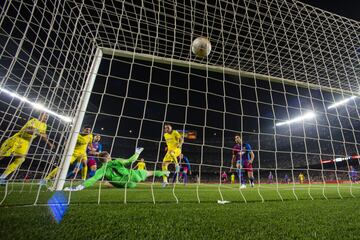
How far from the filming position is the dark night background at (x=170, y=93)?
138 inches

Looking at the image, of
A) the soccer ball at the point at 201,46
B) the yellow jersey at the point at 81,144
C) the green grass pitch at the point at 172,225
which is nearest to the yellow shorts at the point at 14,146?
the yellow jersey at the point at 81,144

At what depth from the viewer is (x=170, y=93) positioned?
1257cm

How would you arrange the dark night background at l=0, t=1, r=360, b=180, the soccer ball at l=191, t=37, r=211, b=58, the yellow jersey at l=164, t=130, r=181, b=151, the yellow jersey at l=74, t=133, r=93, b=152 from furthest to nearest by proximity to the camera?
the yellow jersey at l=164, t=130, r=181, b=151, the yellow jersey at l=74, t=133, r=93, b=152, the soccer ball at l=191, t=37, r=211, b=58, the dark night background at l=0, t=1, r=360, b=180

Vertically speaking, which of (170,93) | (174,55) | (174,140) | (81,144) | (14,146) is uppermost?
(170,93)

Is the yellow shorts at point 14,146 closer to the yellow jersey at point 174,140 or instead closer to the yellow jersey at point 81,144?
the yellow jersey at point 81,144

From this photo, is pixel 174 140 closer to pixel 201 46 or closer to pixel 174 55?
pixel 174 55

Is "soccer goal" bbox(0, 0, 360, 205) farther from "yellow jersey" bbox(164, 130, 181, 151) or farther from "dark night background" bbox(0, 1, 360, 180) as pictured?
"yellow jersey" bbox(164, 130, 181, 151)

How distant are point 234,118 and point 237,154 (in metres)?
13.4

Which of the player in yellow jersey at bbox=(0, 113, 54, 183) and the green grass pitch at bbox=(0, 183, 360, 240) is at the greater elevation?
the player in yellow jersey at bbox=(0, 113, 54, 183)

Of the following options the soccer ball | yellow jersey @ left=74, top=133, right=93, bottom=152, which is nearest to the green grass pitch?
the soccer ball

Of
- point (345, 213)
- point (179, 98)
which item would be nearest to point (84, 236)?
point (345, 213)

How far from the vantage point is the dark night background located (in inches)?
138

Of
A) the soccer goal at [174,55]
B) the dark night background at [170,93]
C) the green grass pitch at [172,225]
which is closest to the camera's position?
the green grass pitch at [172,225]

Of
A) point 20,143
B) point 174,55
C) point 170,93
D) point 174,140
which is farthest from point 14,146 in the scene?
point 170,93
